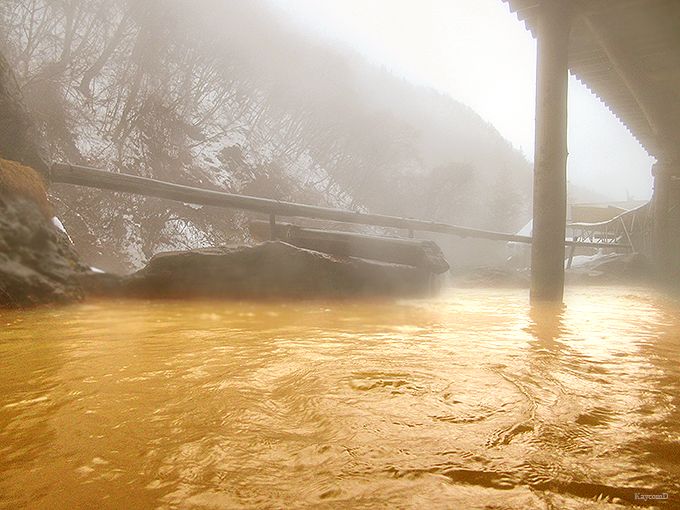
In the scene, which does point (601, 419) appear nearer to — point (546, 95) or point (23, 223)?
point (23, 223)

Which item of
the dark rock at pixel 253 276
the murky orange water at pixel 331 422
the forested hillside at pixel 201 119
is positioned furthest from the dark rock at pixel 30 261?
the forested hillside at pixel 201 119

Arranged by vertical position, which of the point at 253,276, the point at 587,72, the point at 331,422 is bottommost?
the point at 331,422

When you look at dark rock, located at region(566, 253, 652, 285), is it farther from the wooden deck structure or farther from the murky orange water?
the murky orange water

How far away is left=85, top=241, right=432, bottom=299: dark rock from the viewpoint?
3.97m

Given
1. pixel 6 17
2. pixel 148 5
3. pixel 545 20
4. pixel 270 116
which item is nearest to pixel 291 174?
pixel 270 116

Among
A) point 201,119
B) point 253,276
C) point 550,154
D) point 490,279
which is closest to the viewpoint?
point 253,276

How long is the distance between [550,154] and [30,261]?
17.0 ft

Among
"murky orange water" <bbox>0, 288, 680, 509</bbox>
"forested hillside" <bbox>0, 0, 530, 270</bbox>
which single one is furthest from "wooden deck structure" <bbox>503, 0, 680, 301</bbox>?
"forested hillside" <bbox>0, 0, 530, 270</bbox>

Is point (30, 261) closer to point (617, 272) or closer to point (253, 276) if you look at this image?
point (253, 276)

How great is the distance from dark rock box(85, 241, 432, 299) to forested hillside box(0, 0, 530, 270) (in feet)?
6.83

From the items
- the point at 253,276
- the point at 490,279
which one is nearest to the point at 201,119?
the point at 490,279

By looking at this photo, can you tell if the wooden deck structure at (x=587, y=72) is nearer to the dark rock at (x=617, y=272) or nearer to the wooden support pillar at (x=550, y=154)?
the wooden support pillar at (x=550, y=154)

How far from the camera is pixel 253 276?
14.0ft

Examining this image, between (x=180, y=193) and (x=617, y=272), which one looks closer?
(x=180, y=193)
